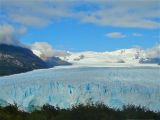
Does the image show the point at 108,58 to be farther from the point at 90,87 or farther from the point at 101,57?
the point at 90,87

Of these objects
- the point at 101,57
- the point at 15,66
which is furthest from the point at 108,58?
the point at 15,66

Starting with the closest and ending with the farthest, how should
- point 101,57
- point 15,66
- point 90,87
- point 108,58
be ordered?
point 90,87, point 101,57, point 108,58, point 15,66

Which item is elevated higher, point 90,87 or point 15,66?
point 15,66

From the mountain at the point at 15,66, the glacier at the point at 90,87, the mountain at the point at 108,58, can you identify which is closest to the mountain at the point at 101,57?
the mountain at the point at 108,58

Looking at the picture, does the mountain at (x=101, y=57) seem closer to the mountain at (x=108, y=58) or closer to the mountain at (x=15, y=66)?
the mountain at (x=108, y=58)

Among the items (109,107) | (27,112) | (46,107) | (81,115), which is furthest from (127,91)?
(27,112)

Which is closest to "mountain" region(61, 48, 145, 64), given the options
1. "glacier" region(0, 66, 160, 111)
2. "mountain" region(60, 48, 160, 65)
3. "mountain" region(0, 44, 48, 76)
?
"mountain" region(60, 48, 160, 65)

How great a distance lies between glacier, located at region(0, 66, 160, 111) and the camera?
6.35 meters

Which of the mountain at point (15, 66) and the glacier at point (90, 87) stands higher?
the mountain at point (15, 66)

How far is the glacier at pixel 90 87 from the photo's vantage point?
6352mm

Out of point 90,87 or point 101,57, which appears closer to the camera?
point 90,87

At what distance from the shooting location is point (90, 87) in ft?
21.4

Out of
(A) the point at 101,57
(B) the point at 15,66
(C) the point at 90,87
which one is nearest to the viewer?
(C) the point at 90,87

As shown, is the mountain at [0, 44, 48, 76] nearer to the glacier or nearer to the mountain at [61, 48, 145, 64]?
the mountain at [61, 48, 145, 64]
